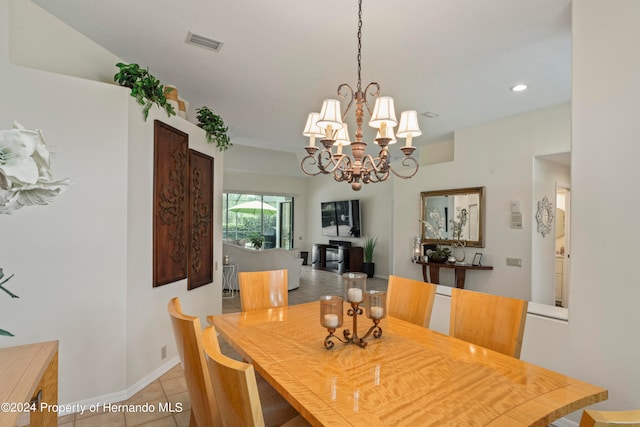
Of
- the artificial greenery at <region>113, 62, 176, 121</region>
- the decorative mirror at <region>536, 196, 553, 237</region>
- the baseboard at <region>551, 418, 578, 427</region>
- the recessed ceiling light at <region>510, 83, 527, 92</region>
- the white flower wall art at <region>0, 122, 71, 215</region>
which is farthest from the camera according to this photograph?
the decorative mirror at <region>536, 196, 553, 237</region>

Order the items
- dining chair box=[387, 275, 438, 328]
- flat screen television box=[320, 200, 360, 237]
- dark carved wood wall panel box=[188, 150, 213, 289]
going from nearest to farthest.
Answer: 1. dining chair box=[387, 275, 438, 328]
2. dark carved wood wall panel box=[188, 150, 213, 289]
3. flat screen television box=[320, 200, 360, 237]

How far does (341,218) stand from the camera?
8891mm

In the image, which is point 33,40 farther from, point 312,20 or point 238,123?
point 238,123

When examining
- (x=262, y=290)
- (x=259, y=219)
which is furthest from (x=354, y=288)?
(x=259, y=219)

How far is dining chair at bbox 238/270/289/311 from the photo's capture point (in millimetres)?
2441

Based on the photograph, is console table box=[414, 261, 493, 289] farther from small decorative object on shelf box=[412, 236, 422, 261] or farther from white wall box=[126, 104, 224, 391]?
white wall box=[126, 104, 224, 391]

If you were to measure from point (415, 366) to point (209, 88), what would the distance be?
341 centimetres

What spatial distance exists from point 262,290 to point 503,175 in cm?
385

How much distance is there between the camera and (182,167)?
3.07 meters

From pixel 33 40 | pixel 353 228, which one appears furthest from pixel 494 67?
pixel 353 228

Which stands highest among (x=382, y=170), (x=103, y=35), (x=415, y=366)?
(x=103, y=35)

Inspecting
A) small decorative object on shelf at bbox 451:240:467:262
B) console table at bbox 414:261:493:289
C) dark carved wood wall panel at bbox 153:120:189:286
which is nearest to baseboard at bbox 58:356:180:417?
dark carved wood wall panel at bbox 153:120:189:286

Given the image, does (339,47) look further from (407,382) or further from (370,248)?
(370,248)

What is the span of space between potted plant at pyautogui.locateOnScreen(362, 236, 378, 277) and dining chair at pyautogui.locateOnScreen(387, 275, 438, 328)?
18.0 feet
